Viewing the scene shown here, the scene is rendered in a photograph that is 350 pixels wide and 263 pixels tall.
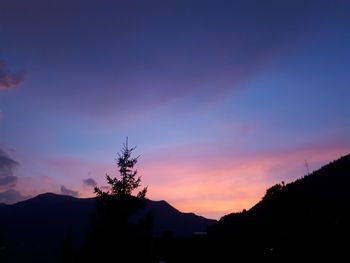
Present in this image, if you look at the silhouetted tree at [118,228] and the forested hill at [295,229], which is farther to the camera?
the forested hill at [295,229]

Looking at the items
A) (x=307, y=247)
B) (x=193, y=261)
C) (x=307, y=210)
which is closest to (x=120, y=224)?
(x=307, y=247)

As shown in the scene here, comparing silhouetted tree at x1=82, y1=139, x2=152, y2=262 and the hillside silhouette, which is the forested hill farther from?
silhouetted tree at x1=82, y1=139, x2=152, y2=262

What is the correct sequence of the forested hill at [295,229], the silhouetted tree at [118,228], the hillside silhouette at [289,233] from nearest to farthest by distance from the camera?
the silhouetted tree at [118,228], the hillside silhouette at [289,233], the forested hill at [295,229]

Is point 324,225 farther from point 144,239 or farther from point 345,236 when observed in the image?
point 144,239

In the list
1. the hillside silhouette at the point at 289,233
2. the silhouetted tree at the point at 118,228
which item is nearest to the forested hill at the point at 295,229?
the hillside silhouette at the point at 289,233

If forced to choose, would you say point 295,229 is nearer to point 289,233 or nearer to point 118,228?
point 289,233

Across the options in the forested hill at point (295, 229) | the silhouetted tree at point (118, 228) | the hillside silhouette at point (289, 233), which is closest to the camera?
the silhouetted tree at point (118, 228)

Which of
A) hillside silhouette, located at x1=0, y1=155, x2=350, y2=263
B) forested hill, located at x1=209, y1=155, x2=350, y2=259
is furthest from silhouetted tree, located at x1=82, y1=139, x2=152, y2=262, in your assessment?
forested hill, located at x1=209, y1=155, x2=350, y2=259

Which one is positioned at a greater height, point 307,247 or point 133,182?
point 133,182

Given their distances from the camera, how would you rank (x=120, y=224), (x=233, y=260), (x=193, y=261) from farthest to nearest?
(x=193, y=261)
(x=233, y=260)
(x=120, y=224)

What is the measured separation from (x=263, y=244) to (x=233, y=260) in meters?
7.30

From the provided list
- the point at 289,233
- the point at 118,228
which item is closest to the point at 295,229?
the point at 289,233

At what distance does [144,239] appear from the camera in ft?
51.1

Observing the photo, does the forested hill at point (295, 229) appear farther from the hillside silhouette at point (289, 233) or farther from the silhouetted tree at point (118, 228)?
the silhouetted tree at point (118, 228)
